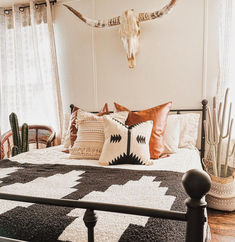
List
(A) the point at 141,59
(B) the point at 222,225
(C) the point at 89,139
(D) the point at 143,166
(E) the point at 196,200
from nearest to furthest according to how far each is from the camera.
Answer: (E) the point at 196,200
(D) the point at 143,166
(B) the point at 222,225
(C) the point at 89,139
(A) the point at 141,59

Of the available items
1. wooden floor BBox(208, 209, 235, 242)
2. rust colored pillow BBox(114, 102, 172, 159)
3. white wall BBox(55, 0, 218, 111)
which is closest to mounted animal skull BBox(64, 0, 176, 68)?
white wall BBox(55, 0, 218, 111)

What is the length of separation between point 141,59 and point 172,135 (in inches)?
39.5

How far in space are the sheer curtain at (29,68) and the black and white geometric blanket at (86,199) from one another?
1.55 meters

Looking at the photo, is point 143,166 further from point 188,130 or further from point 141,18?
point 141,18

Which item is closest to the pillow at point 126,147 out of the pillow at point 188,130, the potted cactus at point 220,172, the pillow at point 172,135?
the pillow at point 172,135

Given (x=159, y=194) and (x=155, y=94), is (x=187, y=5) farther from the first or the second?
(x=159, y=194)

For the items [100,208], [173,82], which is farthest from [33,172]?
[173,82]

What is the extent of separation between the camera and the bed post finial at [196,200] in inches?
21.4

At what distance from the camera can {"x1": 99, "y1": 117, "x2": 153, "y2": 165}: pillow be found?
1725 millimetres

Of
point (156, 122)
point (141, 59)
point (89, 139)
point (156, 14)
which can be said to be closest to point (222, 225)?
point (156, 122)

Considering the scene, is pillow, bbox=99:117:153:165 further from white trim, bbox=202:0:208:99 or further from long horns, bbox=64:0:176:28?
long horns, bbox=64:0:176:28

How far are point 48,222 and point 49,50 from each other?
262 centimetres

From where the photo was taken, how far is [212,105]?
245cm

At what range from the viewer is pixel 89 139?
1.98 meters
